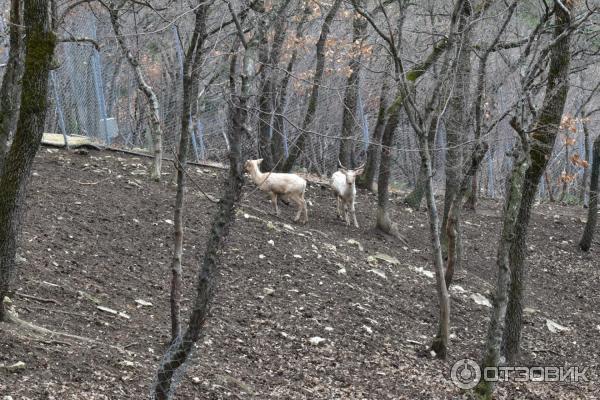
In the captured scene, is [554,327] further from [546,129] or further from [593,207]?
[593,207]

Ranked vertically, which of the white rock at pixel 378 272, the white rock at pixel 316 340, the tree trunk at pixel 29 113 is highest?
the tree trunk at pixel 29 113

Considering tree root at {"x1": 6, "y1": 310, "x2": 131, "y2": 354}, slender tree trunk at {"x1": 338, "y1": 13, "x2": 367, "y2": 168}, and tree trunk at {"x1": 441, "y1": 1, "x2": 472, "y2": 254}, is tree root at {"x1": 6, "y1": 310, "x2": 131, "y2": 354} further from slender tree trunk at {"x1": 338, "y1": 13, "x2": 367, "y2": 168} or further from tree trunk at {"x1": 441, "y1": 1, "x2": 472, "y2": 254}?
slender tree trunk at {"x1": 338, "y1": 13, "x2": 367, "y2": 168}

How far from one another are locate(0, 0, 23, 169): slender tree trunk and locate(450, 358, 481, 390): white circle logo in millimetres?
4993

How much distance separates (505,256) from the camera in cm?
771

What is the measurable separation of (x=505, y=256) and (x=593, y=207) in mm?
9593

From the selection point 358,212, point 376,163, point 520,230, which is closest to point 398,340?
point 520,230

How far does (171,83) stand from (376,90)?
4.48 m

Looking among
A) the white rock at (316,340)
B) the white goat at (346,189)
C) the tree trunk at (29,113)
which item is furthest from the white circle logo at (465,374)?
the white goat at (346,189)

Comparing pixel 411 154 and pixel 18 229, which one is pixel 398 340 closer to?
pixel 18 229

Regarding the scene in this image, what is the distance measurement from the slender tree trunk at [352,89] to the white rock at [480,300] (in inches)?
161

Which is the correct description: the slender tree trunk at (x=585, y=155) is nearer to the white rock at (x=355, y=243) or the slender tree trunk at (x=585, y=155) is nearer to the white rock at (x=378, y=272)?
the white rock at (x=355, y=243)

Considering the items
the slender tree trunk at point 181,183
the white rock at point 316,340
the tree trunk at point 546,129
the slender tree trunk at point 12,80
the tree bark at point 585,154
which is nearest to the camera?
the slender tree trunk at point 181,183

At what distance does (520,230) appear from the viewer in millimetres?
9008

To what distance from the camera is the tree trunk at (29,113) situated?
5.88 metres
